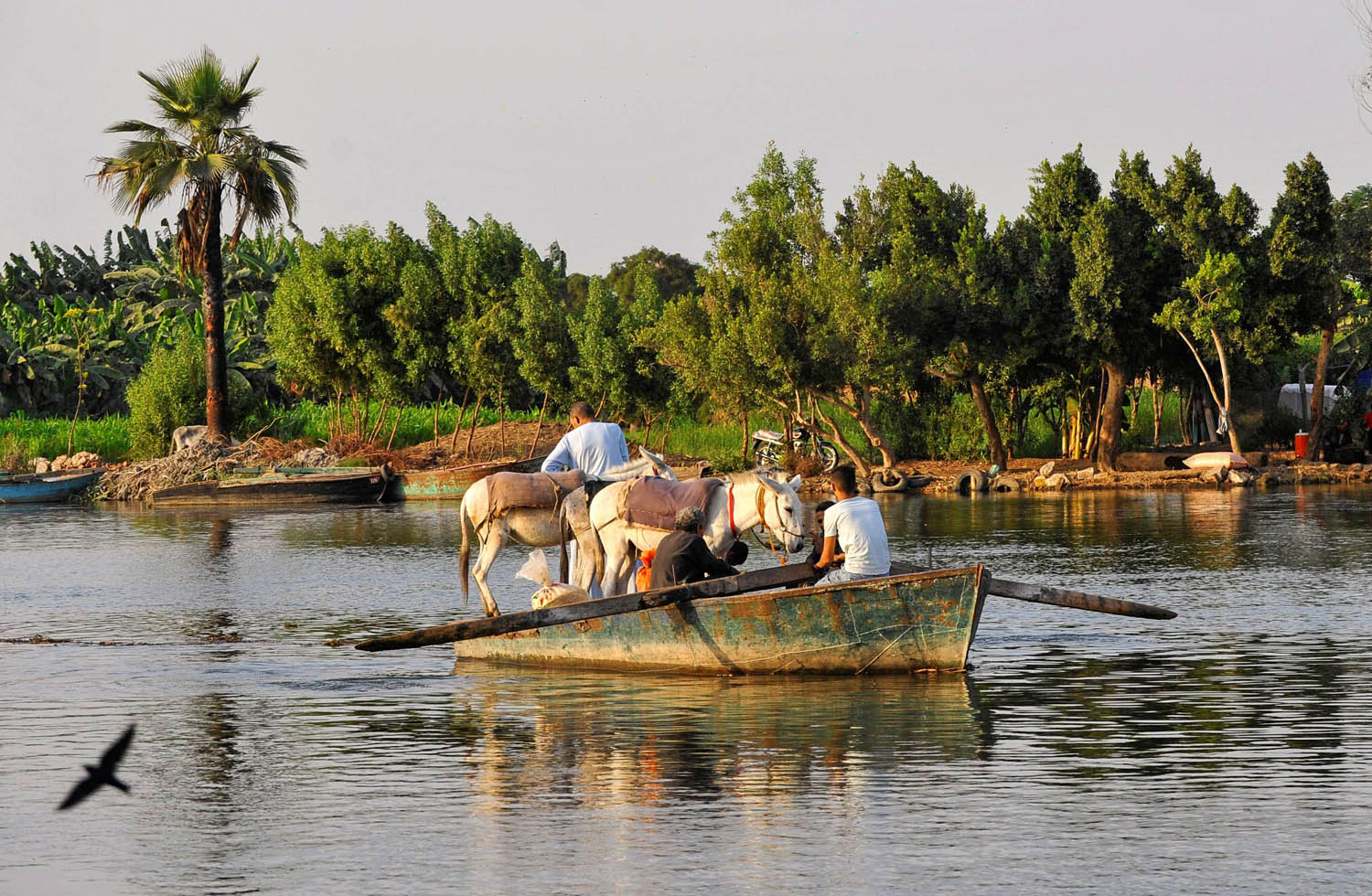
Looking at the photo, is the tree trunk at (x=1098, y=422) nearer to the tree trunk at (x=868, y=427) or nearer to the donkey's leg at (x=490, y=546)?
the tree trunk at (x=868, y=427)

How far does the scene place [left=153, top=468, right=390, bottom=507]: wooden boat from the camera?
41750 mm

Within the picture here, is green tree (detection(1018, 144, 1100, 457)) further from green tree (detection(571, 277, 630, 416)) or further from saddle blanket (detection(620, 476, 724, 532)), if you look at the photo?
saddle blanket (detection(620, 476, 724, 532))

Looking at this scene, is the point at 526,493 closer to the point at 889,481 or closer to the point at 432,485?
the point at 889,481

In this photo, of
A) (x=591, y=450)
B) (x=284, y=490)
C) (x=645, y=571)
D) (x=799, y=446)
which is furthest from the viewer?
(x=799, y=446)

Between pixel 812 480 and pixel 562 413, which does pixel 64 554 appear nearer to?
pixel 812 480

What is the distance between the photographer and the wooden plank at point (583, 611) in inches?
502

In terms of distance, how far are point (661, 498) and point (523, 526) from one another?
227cm

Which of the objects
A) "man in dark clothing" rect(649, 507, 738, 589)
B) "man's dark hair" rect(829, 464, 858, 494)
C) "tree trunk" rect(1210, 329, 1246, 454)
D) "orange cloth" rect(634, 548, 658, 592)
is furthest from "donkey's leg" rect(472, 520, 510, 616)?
"tree trunk" rect(1210, 329, 1246, 454)

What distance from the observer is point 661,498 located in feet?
45.8

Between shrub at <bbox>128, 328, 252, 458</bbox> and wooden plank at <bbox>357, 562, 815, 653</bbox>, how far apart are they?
38478mm

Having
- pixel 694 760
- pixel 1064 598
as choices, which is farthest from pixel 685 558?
pixel 694 760

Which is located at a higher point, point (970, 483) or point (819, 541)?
point (819, 541)

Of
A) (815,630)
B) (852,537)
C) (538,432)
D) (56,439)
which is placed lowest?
(815,630)

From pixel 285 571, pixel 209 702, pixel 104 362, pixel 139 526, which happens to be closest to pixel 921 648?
pixel 209 702
